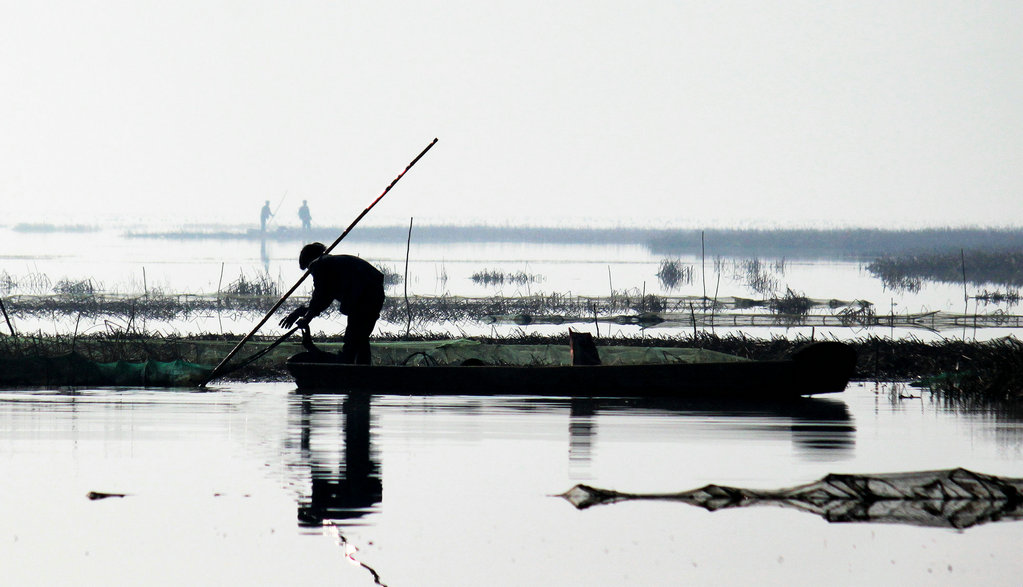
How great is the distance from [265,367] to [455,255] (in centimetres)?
4556

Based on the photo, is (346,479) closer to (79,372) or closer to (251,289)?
(79,372)

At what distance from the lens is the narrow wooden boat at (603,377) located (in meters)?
13.7

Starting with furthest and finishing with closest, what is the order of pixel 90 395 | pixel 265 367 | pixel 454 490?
pixel 265 367 → pixel 90 395 → pixel 454 490

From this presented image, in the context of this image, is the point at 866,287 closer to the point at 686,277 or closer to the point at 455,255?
the point at 686,277

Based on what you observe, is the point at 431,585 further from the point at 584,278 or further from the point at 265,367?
the point at 584,278

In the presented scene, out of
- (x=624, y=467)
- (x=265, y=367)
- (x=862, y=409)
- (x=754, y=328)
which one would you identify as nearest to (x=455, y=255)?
(x=754, y=328)

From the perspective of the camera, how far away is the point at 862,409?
43.4 ft

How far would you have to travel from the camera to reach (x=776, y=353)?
17750 millimetres

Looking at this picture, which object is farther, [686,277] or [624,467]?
[686,277]

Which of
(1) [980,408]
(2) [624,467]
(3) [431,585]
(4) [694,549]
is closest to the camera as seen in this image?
(3) [431,585]

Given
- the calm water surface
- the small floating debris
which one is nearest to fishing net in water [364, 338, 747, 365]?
the calm water surface

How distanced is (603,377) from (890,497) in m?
6.59

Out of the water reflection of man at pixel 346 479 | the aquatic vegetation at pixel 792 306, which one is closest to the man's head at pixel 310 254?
the water reflection of man at pixel 346 479

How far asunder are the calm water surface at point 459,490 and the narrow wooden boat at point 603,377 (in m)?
0.45
